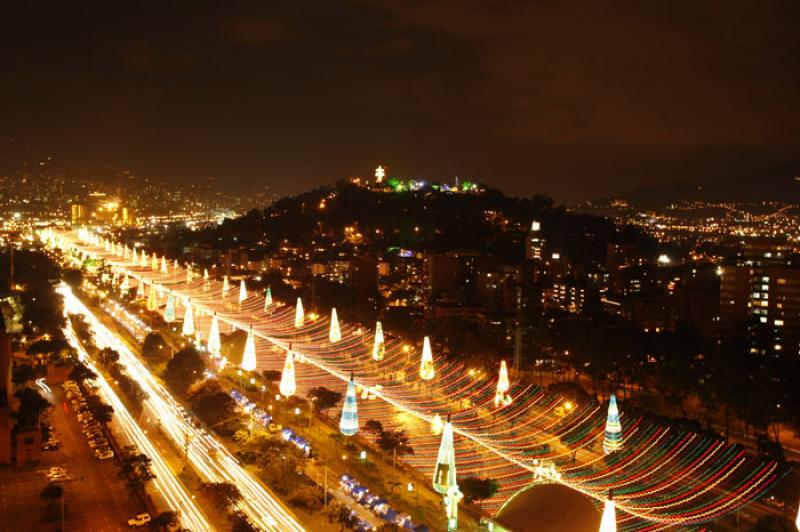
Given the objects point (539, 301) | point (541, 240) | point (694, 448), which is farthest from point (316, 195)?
point (694, 448)

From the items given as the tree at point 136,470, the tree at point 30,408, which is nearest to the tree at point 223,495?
the tree at point 136,470

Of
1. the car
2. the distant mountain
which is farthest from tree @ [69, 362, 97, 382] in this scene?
the distant mountain

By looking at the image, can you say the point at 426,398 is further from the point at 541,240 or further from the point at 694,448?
the point at 541,240

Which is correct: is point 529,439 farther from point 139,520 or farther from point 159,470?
point 139,520

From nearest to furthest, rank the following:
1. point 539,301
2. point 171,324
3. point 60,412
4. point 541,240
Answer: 1. point 60,412
2. point 171,324
3. point 539,301
4. point 541,240

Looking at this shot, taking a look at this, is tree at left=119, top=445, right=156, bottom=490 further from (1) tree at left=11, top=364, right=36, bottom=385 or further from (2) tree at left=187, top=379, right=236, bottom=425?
(1) tree at left=11, top=364, right=36, bottom=385
